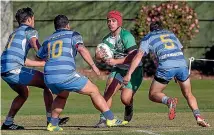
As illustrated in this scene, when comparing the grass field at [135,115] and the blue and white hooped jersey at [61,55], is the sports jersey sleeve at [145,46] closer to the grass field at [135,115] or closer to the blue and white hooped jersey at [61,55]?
the blue and white hooped jersey at [61,55]

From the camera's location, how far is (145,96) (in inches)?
842

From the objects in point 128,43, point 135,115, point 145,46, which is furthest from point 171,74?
point 135,115

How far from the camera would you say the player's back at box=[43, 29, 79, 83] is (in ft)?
40.5

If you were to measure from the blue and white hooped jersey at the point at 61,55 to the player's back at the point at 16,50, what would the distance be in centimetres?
69

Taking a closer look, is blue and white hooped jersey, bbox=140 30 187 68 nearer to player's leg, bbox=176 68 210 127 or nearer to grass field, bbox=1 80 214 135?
player's leg, bbox=176 68 210 127

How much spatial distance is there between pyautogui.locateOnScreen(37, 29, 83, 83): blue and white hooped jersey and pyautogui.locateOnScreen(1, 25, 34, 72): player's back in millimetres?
686

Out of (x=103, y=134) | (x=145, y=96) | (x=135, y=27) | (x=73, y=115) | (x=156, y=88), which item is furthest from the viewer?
(x=135, y=27)

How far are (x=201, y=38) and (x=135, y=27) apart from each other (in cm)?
284

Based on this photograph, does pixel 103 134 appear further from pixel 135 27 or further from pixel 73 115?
pixel 135 27

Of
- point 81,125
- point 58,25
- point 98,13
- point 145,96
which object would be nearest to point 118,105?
point 145,96

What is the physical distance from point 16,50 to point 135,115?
3676mm

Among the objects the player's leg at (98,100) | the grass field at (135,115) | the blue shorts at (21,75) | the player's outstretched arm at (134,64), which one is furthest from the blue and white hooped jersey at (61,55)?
the player's outstretched arm at (134,64)

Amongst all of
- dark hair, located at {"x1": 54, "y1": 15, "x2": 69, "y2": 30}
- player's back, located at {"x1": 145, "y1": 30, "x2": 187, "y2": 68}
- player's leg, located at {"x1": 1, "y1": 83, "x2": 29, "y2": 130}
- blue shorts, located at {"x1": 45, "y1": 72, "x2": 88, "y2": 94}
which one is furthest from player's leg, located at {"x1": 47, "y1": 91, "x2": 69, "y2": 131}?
player's back, located at {"x1": 145, "y1": 30, "x2": 187, "y2": 68}

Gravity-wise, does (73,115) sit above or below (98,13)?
below
